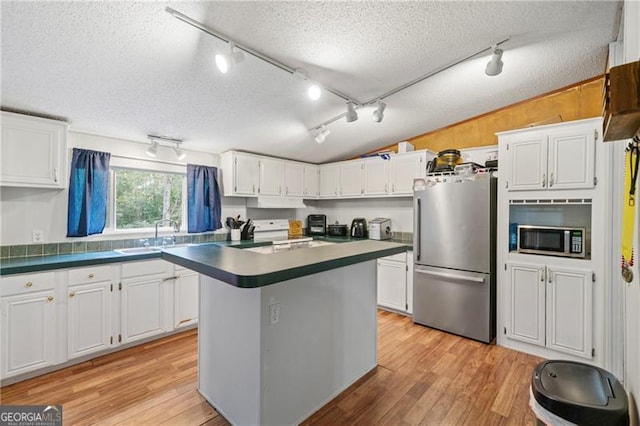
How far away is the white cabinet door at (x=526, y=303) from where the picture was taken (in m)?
2.72

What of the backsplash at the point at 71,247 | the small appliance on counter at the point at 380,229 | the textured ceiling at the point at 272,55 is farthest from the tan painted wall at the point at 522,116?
the backsplash at the point at 71,247

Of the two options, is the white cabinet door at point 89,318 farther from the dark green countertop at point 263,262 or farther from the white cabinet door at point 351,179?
the white cabinet door at point 351,179

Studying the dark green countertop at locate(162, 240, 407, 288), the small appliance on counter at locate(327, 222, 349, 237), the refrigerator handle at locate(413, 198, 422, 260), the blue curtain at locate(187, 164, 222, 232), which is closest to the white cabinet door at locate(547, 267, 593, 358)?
the refrigerator handle at locate(413, 198, 422, 260)

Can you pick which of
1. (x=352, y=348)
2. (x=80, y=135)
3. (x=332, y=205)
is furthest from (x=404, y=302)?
(x=80, y=135)

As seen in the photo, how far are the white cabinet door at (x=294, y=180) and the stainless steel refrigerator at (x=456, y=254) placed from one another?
189 centimetres

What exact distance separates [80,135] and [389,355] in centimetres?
385

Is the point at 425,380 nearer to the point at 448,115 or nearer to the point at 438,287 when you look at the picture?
the point at 438,287

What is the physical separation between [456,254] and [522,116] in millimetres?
1784

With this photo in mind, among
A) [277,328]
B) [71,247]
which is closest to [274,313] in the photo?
[277,328]

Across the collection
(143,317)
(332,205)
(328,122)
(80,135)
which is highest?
(328,122)

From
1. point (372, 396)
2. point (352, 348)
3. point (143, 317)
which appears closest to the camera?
point (372, 396)

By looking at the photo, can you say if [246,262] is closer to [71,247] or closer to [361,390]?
[361,390]

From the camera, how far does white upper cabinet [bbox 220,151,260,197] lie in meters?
3.87

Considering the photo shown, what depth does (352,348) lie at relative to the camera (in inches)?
89.4
